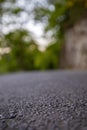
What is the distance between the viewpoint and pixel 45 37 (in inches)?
496

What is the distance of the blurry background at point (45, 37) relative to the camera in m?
9.05

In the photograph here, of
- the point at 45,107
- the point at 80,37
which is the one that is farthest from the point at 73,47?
the point at 45,107

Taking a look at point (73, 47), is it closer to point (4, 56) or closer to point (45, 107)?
point (4, 56)

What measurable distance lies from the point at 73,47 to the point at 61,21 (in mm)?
1568

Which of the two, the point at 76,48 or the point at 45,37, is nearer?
the point at 76,48

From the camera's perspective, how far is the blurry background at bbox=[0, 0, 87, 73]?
29.7ft

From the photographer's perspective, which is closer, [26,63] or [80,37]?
[80,37]

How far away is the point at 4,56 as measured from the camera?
1329 cm

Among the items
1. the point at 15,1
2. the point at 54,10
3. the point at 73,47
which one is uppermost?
the point at 15,1

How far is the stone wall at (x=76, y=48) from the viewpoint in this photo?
8.91 metres

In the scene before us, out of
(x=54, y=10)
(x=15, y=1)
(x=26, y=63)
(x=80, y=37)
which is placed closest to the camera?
(x=80, y=37)

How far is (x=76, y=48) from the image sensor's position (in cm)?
927

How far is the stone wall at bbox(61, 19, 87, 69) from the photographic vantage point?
8.91 meters

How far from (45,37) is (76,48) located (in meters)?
3.59
